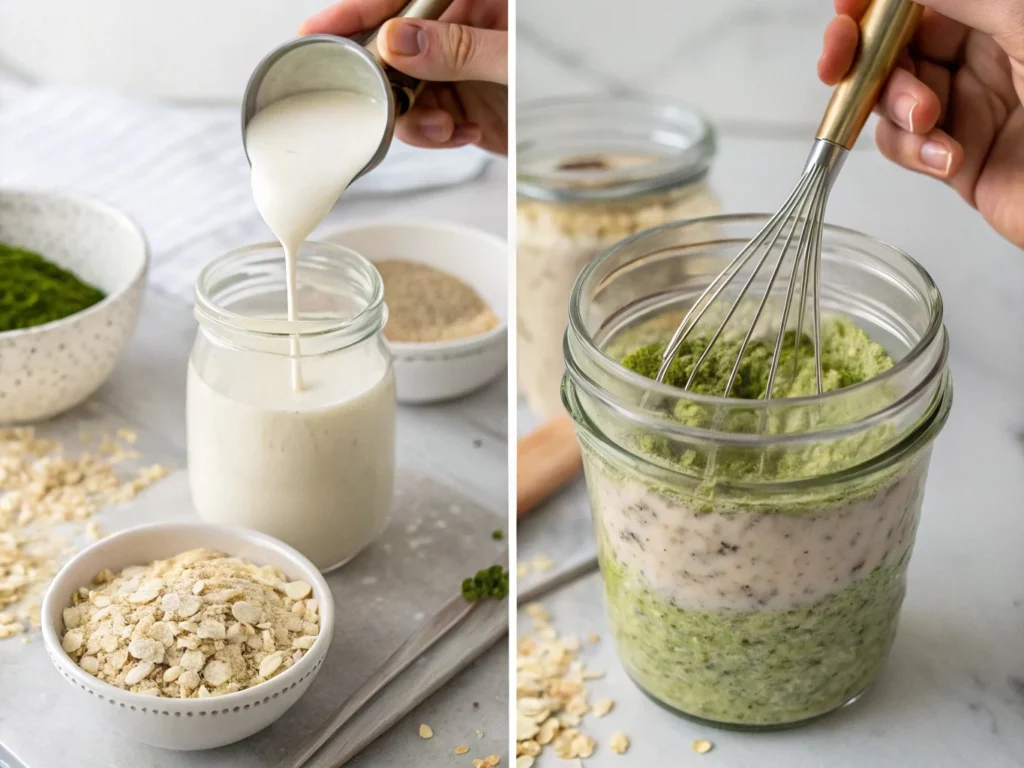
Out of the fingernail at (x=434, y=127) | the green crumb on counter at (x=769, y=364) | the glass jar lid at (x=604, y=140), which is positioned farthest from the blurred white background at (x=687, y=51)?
the green crumb on counter at (x=769, y=364)

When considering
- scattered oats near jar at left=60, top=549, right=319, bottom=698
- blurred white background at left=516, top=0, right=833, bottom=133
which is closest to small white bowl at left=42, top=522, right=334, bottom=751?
scattered oats near jar at left=60, top=549, right=319, bottom=698

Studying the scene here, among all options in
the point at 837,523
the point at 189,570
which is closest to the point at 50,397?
the point at 189,570

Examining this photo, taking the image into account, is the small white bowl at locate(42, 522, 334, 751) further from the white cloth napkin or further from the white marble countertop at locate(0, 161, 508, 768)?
the white cloth napkin

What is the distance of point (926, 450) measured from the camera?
74 centimetres

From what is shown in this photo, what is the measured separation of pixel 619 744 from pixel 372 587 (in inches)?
9.6

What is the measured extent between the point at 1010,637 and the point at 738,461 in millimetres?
348

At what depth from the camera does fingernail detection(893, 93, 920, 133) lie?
3.10 ft

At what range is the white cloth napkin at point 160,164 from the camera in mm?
1469

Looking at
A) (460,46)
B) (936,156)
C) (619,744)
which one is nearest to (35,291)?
(460,46)

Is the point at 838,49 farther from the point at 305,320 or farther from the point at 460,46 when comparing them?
the point at 305,320

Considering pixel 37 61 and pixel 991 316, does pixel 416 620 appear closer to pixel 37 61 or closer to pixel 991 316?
pixel 991 316

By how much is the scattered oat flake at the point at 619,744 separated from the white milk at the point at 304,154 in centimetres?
35

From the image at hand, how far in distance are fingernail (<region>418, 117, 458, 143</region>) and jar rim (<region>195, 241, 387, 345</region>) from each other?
228mm

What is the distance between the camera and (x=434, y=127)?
1.16 meters
